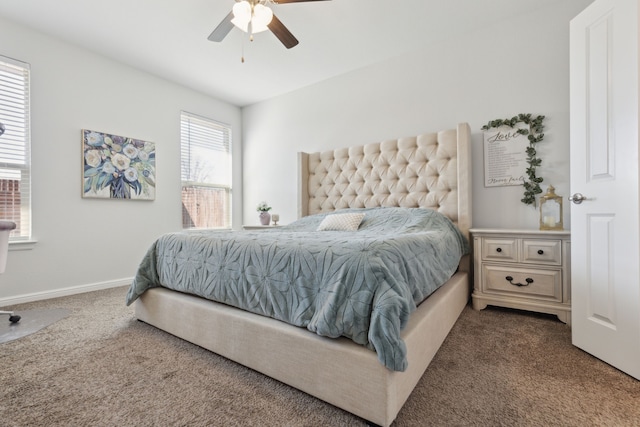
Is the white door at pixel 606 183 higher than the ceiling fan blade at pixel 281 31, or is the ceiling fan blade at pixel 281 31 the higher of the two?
the ceiling fan blade at pixel 281 31

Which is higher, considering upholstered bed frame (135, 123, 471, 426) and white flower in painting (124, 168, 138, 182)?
white flower in painting (124, 168, 138, 182)

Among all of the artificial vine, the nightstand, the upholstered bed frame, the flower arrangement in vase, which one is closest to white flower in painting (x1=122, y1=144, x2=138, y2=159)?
the flower arrangement in vase

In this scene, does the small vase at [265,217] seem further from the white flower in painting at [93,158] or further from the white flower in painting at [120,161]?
the white flower in painting at [93,158]

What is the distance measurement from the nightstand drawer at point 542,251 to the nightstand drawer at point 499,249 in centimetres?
6

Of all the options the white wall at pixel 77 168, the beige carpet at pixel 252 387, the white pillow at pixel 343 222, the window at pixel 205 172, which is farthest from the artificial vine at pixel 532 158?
the white wall at pixel 77 168

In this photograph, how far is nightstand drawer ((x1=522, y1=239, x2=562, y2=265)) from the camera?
2.11m

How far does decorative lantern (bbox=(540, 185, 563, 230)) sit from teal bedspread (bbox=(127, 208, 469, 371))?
0.99m

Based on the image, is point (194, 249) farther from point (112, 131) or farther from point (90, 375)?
point (112, 131)

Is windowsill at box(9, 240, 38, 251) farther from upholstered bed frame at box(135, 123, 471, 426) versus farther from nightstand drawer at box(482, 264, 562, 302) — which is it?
nightstand drawer at box(482, 264, 562, 302)

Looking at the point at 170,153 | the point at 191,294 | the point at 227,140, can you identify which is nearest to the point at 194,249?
the point at 191,294

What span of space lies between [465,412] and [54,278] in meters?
3.72

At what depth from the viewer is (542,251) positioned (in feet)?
7.07

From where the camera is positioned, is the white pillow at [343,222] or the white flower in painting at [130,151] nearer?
the white pillow at [343,222]

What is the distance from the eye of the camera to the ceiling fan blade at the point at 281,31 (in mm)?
2130
